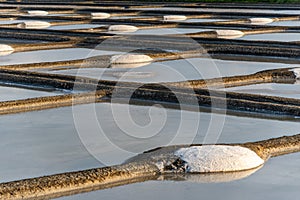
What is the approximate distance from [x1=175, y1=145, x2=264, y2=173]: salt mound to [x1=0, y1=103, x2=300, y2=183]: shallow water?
12.5 inches

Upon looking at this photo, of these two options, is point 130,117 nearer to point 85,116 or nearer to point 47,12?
point 85,116

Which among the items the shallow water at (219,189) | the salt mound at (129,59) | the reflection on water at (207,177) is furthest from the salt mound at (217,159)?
the salt mound at (129,59)

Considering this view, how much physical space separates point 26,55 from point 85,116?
4.47m

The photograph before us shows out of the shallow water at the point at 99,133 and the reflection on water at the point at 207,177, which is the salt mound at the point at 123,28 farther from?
the reflection on water at the point at 207,177

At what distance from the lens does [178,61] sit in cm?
912

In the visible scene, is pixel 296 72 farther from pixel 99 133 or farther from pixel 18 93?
pixel 99 133

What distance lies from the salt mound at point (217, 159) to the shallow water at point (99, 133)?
0.32 m

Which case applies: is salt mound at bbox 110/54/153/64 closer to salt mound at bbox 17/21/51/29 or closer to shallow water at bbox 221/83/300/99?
shallow water at bbox 221/83/300/99

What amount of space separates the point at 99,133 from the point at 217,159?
1143 millimetres

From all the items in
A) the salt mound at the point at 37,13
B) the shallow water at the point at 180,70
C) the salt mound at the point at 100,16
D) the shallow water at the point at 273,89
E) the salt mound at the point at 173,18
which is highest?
the salt mound at the point at 37,13

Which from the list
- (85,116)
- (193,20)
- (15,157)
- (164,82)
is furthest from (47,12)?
(15,157)

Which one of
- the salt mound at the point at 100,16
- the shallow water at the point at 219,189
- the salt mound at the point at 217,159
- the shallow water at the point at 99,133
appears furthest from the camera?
the salt mound at the point at 100,16

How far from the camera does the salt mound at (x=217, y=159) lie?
4.28 meters

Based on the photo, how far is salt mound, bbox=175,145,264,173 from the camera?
4.28 m
